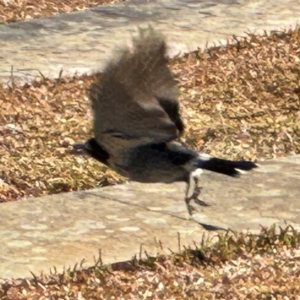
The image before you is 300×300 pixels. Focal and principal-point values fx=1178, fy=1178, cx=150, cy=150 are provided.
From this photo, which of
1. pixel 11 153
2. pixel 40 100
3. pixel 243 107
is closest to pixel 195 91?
pixel 243 107

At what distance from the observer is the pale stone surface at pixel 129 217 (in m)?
4.90

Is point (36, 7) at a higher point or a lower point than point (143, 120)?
lower

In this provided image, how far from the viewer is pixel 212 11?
8453 millimetres

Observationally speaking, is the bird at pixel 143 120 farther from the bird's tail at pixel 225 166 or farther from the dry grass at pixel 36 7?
the dry grass at pixel 36 7

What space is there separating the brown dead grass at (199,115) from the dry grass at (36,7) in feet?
4.78

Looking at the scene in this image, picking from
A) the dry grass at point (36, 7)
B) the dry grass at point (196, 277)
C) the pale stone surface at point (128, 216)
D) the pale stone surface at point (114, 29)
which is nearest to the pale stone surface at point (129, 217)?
the pale stone surface at point (128, 216)

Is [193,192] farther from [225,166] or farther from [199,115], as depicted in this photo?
[199,115]

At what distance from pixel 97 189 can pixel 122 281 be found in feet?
3.42

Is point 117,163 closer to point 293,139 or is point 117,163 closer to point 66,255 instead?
point 66,255

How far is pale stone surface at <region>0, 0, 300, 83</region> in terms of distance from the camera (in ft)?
24.7

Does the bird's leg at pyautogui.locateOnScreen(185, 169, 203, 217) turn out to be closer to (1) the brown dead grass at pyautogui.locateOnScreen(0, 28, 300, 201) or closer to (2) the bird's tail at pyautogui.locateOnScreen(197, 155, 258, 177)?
(2) the bird's tail at pyautogui.locateOnScreen(197, 155, 258, 177)

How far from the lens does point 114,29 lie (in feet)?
26.6

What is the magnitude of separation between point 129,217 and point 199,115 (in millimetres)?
1718

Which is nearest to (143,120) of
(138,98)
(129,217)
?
(138,98)
